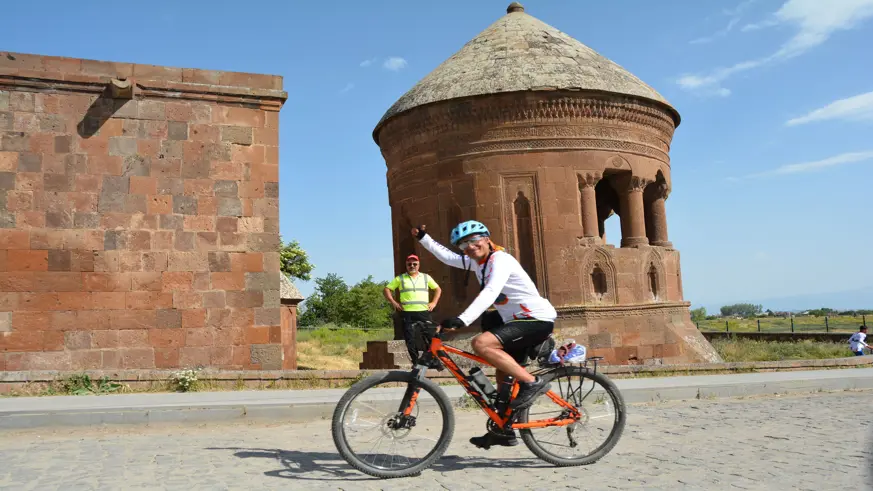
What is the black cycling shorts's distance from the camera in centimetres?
477

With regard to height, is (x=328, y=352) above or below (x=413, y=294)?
below

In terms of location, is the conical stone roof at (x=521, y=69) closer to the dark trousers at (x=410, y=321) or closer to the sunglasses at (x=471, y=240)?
the dark trousers at (x=410, y=321)

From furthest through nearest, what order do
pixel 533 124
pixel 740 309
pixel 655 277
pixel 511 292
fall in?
pixel 740 309
pixel 655 277
pixel 533 124
pixel 511 292

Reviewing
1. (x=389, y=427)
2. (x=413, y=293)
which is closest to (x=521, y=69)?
(x=413, y=293)

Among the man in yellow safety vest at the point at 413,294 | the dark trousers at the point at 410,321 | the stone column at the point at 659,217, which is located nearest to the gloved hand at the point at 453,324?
the dark trousers at the point at 410,321

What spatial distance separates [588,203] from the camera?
15.2m

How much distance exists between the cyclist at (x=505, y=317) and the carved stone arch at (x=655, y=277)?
1109cm

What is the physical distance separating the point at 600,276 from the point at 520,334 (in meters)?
10.7

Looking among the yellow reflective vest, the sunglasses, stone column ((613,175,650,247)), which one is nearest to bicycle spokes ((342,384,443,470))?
the sunglasses

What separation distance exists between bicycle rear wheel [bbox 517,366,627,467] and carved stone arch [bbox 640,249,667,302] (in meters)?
10.9

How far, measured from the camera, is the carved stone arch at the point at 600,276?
14859mm

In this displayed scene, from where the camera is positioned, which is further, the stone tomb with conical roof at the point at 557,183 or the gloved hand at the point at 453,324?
the stone tomb with conical roof at the point at 557,183

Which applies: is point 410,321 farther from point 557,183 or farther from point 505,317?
point 557,183

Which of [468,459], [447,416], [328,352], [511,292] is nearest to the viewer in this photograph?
[447,416]
